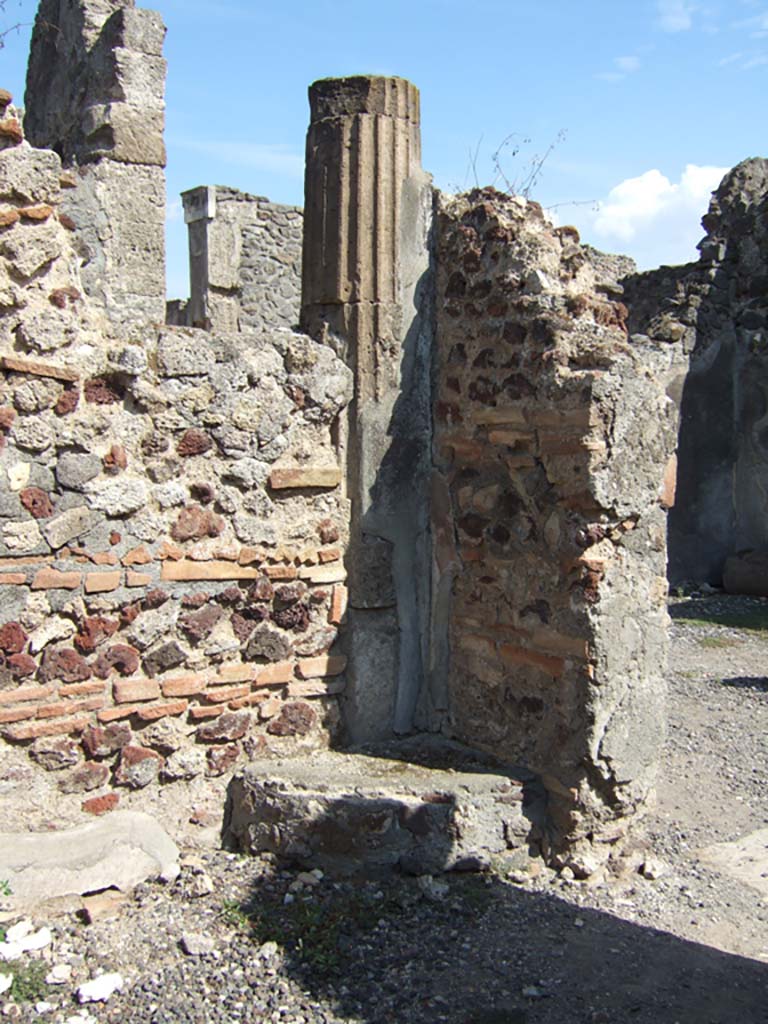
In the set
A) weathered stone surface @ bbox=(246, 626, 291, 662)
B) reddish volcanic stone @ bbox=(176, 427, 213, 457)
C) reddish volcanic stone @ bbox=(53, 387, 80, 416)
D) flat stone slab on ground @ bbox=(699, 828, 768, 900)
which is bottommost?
flat stone slab on ground @ bbox=(699, 828, 768, 900)

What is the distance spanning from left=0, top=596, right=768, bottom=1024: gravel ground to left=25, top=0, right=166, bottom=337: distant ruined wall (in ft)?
15.3

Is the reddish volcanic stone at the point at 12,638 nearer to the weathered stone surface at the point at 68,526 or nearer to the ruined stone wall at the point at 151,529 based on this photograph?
the ruined stone wall at the point at 151,529

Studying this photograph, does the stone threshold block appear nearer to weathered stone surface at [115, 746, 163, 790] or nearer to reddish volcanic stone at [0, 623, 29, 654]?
weathered stone surface at [115, 746, 163, 790]

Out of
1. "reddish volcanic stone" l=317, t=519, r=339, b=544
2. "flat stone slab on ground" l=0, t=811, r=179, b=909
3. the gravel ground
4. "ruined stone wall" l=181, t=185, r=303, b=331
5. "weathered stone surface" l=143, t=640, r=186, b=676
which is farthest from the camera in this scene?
"ruined stone wall" l=181, t=185, r=303, b=331

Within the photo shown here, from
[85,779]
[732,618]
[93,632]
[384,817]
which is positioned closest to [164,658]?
[93,632]

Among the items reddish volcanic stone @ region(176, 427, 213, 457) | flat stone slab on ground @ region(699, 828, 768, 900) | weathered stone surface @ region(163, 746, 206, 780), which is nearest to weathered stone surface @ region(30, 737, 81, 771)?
weathered stone surface @ region(163, 746, 206, 780)

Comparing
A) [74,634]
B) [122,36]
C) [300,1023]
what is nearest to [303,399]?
[74,634]

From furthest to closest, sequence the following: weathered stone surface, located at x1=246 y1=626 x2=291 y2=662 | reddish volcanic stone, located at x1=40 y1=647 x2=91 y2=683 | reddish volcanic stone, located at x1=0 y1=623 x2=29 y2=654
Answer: weathered stone surface, located at x1=246 y1=626 x2=291 y2=662
reddish volcanic stone, located at x1=40 y1=647 x2=91 y2=683
reddish volcanic stone, located at x1=0 y1=623 x2=29 y2=654

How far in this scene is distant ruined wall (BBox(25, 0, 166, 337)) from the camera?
7.52m

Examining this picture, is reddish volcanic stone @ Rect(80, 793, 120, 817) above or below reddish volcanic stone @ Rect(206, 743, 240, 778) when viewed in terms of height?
below

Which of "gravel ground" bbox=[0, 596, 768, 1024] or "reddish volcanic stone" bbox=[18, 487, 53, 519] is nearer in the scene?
"gravel ground" bbox=[0, 596, 768, 1024]

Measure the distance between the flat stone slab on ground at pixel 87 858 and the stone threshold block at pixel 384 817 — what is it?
1.13 ft

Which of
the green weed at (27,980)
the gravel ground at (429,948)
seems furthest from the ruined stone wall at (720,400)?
the green weed at (27,980)

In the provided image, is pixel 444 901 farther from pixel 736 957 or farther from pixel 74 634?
pixel 74 634
